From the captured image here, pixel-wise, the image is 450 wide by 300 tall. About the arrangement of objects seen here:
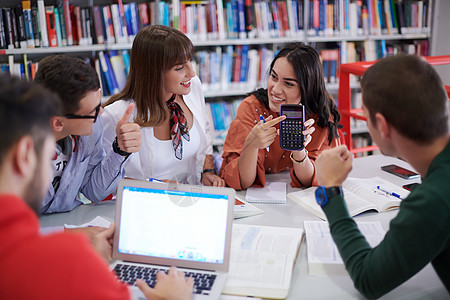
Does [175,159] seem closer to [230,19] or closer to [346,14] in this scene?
[230,19]

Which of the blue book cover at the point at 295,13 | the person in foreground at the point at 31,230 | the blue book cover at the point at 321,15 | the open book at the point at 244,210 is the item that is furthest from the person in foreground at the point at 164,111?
the blue book cover at the point at 321,15

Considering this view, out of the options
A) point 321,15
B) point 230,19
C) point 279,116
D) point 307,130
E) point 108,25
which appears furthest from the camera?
point 321,15

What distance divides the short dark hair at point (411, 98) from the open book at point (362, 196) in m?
0.55

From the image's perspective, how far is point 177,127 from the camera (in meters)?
2.00

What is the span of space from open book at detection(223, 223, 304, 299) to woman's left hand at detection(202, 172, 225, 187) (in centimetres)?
47

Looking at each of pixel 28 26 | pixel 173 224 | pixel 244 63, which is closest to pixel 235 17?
pixel 244 63

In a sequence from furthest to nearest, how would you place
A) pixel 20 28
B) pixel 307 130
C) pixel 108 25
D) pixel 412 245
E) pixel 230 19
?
pixel 230 19
pixel 108 25
pixel 20 28
pixel 307 130
pixel 412 245

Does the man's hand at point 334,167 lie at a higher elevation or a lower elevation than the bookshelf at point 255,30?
lower

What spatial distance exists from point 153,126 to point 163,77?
0.73ft

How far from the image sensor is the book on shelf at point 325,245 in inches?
47.8

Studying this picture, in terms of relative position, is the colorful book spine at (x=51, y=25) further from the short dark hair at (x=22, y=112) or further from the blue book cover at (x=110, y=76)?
the short dark hair at (x=22, y=112)

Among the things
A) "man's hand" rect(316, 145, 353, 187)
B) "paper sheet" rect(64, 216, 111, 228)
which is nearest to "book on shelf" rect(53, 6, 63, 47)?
"paper sheet" rect(64, 216, 111, 228)

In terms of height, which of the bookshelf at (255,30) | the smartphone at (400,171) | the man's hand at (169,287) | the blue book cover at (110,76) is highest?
the bookshelf at (255,30)

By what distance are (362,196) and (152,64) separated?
1012mm
